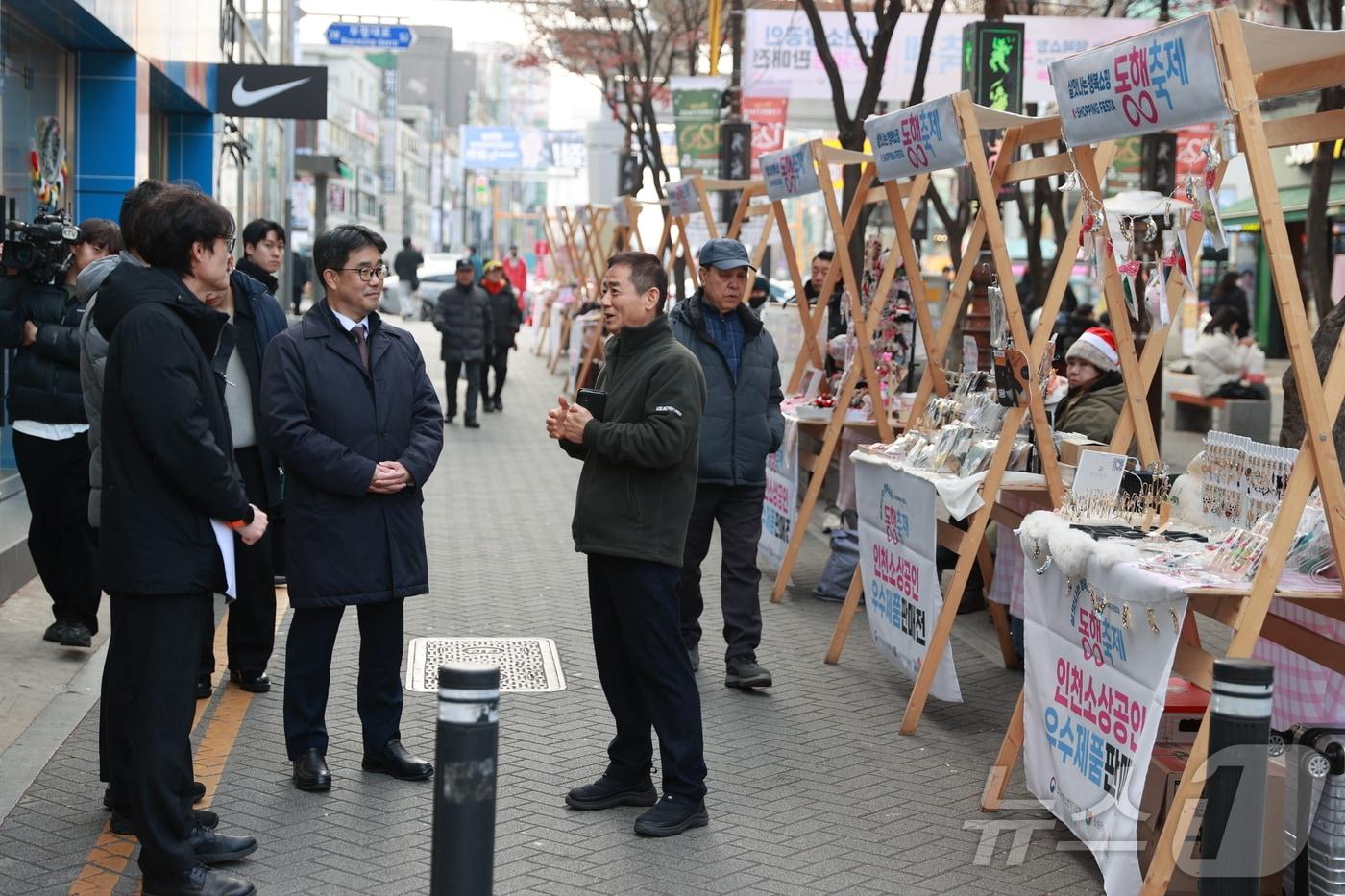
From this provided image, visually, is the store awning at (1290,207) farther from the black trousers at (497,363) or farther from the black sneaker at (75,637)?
the black sneaker at (75,637)

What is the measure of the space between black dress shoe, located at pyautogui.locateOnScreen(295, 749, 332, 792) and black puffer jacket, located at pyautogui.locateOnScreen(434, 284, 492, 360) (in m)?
12.9

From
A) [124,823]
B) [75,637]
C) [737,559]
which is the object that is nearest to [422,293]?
[75,637]

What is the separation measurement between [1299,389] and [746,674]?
347cm

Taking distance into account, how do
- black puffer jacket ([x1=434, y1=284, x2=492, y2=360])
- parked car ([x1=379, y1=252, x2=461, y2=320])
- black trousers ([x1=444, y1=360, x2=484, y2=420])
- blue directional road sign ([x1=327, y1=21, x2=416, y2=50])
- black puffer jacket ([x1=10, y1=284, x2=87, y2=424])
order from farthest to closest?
1. parked car ([x1=379, y1=252, x2=461, y2=320])
2. blue directional road sign ([x1=327, y1=21, x2=416, y2=50])
3. black trousers ([x1=444, y1=360, x2=484, y2=420])
4. black puffer jacket ([x1=434, y1=284, x2=492, y2=360])
5. black puffer jacket ([x1=10, y1=284, x2=87, y2=424])

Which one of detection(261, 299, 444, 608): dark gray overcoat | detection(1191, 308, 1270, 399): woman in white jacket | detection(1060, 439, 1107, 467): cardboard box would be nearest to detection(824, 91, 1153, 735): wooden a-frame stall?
detection(1060, 439, 1107, 467): cardboard box

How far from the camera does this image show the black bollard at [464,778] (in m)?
3.63

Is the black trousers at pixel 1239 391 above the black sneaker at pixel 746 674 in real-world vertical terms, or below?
above

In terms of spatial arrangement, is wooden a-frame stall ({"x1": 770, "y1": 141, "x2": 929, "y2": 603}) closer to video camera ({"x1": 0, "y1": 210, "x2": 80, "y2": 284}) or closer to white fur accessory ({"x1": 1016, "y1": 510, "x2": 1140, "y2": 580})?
white fur accessory ({"x1": 1016, "y1": 510, "x2": 1140, "y2": 580})

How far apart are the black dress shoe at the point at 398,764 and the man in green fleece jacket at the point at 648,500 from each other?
36.3 inches

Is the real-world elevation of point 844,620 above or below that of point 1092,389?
below

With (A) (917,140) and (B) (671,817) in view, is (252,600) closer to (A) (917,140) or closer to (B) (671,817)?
(B) (671,817)

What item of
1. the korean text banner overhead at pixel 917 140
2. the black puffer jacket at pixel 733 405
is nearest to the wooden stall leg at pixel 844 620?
the black puffer jacket at pixel 733 405

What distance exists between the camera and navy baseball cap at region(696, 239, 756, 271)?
7098mm

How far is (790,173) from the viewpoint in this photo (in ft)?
33.3
